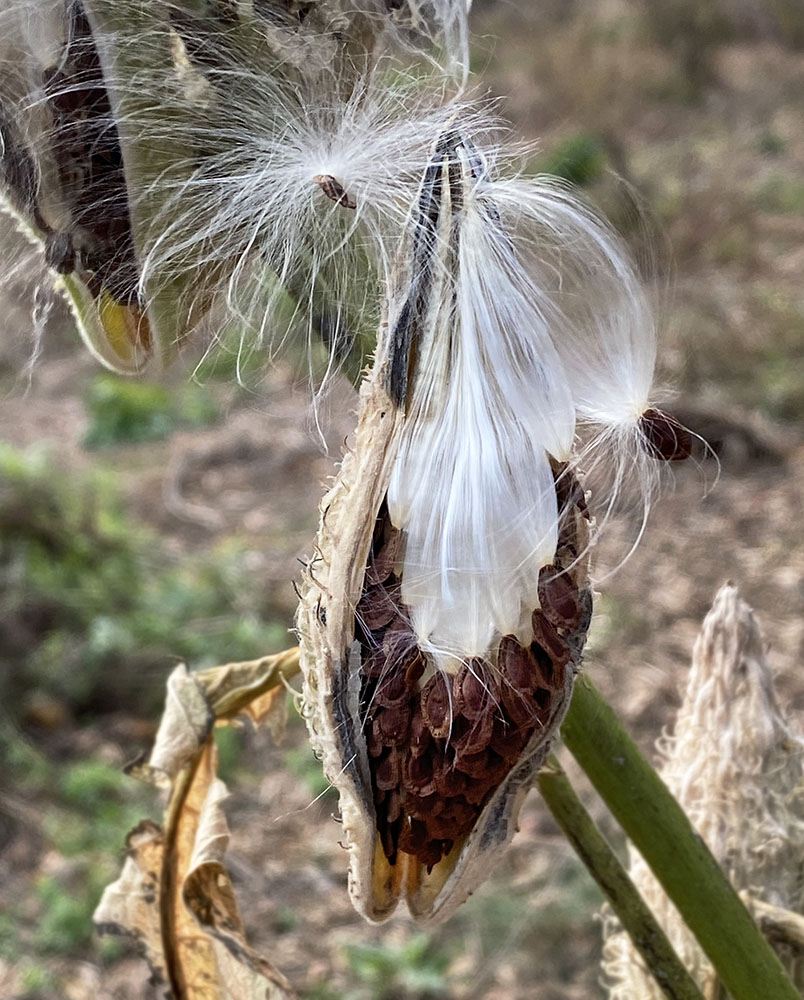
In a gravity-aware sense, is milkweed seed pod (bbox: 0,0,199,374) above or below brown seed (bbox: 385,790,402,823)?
above

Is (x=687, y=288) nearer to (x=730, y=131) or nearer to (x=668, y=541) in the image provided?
(x=668, y=541)

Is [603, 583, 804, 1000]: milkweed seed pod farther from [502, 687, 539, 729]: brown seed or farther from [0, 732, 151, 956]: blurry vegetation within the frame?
[0, 732, 151, 956]: blurry vegetation

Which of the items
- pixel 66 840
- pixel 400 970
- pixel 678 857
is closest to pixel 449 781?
pixel 678 857

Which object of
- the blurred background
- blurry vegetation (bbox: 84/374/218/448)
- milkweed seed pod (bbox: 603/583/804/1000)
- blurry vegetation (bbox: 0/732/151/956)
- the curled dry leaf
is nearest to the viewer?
the curled dry leaf

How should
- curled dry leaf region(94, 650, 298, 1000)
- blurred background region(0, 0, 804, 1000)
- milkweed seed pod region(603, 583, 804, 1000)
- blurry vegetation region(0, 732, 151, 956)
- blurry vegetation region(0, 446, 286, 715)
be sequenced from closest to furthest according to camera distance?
curled dry leaf region(94, 650, 298, 1000) < milkweed seed pod region(603, 583, 804, 1000) < blurred background region(0, 0, 804, 1000) < blurry vegetation region(0, 732, 151, 956) < blurry vegetation region(0, 446, 286, 715)

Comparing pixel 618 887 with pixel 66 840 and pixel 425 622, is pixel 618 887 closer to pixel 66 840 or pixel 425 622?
pixel 425 622

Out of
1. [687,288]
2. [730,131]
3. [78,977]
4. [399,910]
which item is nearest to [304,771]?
[78,977]

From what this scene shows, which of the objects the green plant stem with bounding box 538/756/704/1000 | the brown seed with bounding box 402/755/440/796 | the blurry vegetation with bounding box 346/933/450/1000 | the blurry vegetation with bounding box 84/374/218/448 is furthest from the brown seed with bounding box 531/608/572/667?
the blurry vegetation with bounding box 84/374/218/448
